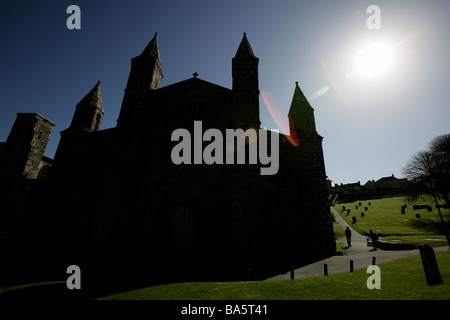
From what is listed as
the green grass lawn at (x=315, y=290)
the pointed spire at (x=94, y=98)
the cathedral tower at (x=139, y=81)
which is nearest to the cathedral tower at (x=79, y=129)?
the pointed spire at (x=94, y=98)

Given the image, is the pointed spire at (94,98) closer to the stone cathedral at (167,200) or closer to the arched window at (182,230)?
the stone cathedral at (167,200)

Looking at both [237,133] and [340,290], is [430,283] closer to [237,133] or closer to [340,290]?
[340,290]

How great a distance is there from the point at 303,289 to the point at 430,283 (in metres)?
3.90

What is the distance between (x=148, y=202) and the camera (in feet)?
38.8

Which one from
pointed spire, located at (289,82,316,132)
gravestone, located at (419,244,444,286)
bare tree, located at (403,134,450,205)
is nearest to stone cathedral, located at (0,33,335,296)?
pointed spire, located at (289,82,316,132)

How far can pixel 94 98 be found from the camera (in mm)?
14242

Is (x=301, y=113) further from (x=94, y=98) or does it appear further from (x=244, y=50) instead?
(x=94, y=98)

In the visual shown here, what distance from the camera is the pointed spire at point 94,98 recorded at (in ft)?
45.6

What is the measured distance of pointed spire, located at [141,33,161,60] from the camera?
14.3m

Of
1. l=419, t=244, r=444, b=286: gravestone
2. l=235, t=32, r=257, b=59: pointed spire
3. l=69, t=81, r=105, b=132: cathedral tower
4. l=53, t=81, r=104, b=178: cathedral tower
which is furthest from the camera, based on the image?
l=235, t=32, r=257, b=59: pointed spire

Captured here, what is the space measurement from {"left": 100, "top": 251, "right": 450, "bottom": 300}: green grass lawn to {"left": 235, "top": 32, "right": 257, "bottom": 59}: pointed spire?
13.9 m

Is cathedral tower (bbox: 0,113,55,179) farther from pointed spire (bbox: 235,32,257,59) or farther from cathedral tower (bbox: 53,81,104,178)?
pointed spire (bbox: 235,32,257,59)

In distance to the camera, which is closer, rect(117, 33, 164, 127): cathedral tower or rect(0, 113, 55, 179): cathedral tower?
rect(117, 33, 164, 127): cathedral tower

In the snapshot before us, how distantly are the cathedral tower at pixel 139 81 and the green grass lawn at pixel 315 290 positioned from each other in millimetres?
10347
